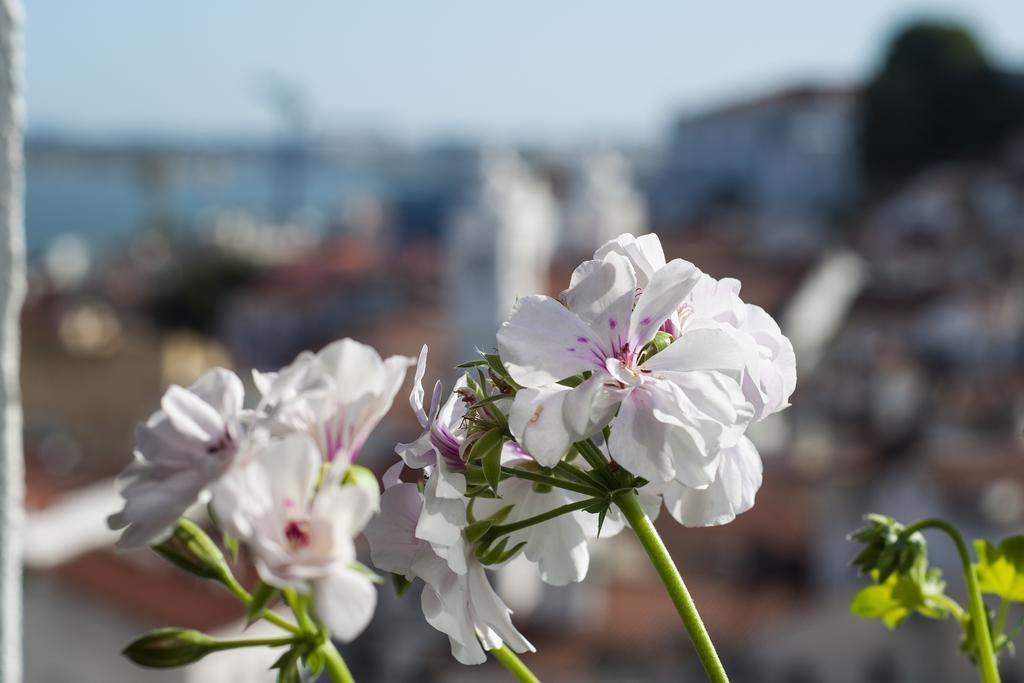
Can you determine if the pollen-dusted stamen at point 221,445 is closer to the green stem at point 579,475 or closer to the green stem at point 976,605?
the green stem at point 579,475

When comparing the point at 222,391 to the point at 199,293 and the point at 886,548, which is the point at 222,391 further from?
the point at 199,293

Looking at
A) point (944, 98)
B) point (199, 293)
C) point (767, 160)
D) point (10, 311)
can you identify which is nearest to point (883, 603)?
point (10, 311)

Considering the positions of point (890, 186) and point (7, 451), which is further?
point (890, 186)

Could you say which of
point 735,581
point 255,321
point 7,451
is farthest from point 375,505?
point 255,321

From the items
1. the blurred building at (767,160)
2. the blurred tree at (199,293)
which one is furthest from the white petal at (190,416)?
the blurred building at (767,160)

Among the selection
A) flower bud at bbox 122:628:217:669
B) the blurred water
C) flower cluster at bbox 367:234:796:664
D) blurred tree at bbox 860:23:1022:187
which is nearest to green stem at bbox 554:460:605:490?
flower cluster at bbox 367:234:796:664

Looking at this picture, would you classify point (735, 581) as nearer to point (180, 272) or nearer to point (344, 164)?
point (180, 272)

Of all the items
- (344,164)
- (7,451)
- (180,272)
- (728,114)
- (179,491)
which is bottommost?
(344,164)
